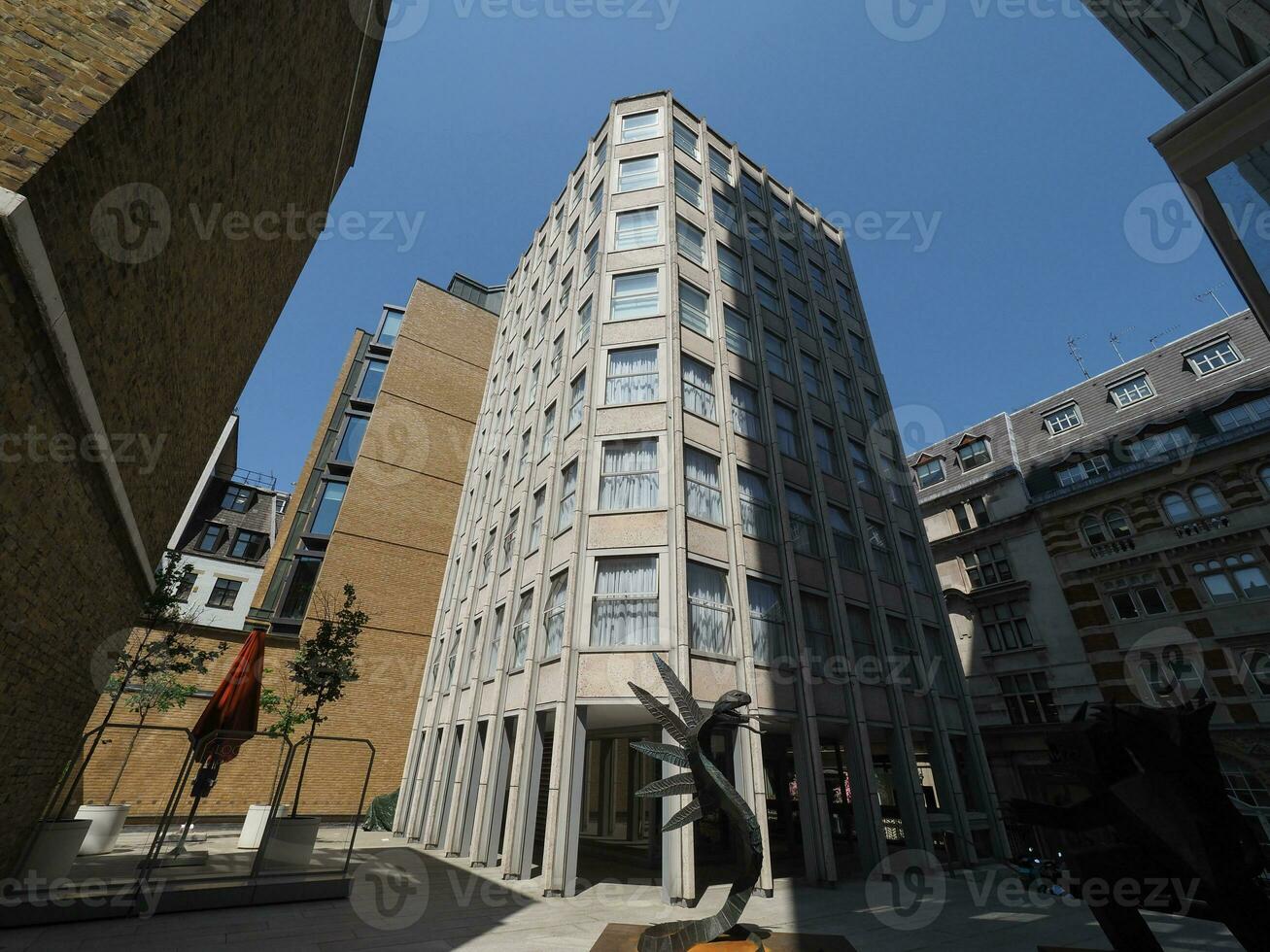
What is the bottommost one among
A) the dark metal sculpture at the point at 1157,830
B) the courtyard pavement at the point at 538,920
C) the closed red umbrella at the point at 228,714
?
the courtyard pavement at the point at 538,920

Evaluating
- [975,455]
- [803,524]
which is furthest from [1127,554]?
[803,524]

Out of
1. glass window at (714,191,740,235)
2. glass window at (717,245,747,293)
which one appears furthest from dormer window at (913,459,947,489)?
glass window at (714,191,740,235)

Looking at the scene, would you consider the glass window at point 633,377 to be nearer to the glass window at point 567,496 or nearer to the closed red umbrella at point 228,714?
the glass window at point 567,496

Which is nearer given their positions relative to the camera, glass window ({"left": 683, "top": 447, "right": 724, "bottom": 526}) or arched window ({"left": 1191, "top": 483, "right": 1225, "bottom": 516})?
glass window ({"left": 683, "top": 447, "right": 724, "bottom": 526})

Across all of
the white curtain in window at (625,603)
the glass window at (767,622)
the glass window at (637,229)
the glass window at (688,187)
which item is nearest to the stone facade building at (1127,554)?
the glass window at (767,622)

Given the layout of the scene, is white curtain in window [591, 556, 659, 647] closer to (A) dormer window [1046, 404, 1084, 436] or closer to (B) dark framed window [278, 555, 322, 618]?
(B) dark framed window [278, 555, 322, 618]

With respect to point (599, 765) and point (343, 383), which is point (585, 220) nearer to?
point (343, 383)

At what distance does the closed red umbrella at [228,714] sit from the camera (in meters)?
10.2

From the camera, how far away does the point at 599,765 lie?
18.9 meters

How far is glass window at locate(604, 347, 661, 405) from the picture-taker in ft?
50.5

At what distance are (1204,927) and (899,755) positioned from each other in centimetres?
615

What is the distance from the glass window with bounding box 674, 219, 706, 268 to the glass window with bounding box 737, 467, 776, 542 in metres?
8.13

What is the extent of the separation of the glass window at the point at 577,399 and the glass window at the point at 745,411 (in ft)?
15.0

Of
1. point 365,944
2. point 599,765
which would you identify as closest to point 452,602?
point 599,765
